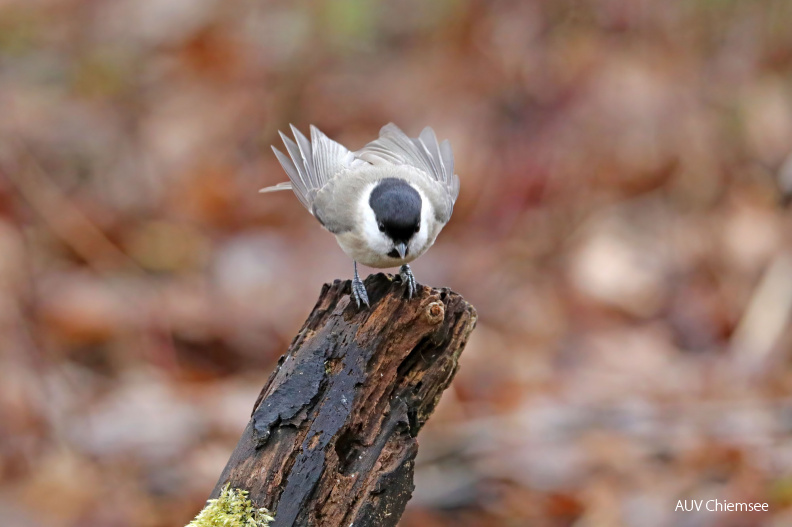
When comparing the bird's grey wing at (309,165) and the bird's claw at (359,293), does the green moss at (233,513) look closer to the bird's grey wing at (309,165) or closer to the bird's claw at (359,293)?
the bird's claw at (359,293)

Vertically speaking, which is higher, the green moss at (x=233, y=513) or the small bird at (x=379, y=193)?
the small bird at (x=379, y=193)

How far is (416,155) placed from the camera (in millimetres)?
4332

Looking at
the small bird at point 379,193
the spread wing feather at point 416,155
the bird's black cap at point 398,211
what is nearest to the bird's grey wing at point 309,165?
the small bird at point 379,193

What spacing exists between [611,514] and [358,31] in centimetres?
610

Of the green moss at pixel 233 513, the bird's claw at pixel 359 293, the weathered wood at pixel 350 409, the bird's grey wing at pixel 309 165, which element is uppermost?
the bird's grey wing at pixel 309 165

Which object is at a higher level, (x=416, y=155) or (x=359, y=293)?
(x=416, y=155)

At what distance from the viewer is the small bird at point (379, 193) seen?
344cm

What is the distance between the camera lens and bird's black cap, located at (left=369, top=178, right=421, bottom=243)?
3389 mm

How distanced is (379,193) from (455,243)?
153 inches

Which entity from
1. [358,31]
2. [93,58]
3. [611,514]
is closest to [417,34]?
[358,31]

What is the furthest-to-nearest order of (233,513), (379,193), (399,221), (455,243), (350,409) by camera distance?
(455,243) → (379,193) → (399,221) → (350,409) → (233,513)

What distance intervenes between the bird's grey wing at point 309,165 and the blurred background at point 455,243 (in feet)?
6.18

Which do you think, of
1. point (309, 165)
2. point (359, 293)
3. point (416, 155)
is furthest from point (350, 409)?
point (416, 155)

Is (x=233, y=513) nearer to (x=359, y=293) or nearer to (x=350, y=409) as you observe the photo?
(x=350, y=409)
